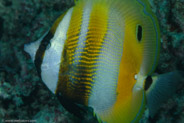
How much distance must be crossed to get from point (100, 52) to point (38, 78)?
5.06 ft

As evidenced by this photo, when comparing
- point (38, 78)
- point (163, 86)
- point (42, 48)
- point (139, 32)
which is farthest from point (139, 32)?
point (38, 78)

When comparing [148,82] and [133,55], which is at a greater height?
[133,55]

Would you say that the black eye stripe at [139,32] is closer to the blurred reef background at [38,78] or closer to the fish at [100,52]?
the fish at [100,52]

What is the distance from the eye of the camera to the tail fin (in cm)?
118

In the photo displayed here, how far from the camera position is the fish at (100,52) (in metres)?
1.01

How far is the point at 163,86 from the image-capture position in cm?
120

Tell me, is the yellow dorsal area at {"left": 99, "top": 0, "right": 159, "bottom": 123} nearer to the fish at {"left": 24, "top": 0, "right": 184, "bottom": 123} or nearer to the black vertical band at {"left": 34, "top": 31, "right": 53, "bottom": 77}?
the fish at {"left": 24, "top": 0, "right": 184, "bottom": 123}

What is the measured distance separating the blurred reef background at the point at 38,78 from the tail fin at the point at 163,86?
71 cm

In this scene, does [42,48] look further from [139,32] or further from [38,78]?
[38,78]

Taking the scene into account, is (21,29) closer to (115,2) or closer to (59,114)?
(59,114)

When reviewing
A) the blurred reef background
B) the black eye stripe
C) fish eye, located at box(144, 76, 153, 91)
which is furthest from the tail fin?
the blurred reef background

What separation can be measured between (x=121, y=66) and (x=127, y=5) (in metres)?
0.44

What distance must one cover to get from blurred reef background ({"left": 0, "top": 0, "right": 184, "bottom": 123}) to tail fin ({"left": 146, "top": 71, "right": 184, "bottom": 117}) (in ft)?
2.31

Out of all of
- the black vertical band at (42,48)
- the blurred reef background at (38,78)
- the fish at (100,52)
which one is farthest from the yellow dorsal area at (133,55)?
the blurred reef background at (38,78)
